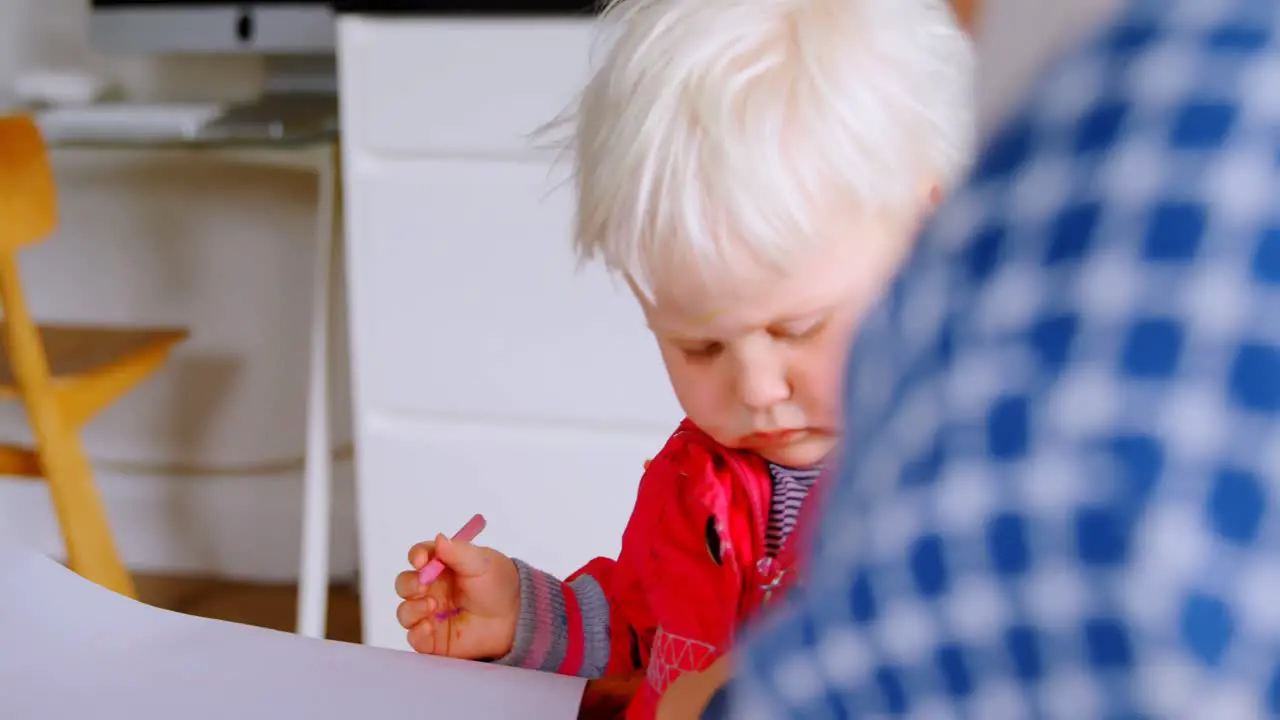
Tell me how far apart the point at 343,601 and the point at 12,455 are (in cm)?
54

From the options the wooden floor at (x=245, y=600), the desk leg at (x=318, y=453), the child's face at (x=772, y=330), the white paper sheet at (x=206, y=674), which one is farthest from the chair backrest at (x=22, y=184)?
the child's face at (x=772, y=330)

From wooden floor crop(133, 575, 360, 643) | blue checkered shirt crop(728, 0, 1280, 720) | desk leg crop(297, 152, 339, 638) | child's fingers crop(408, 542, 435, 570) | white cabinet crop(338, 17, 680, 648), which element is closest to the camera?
blue checkered shirt crop(728, 0, 1280, 720)

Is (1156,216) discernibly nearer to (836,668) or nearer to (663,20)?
(836,668)

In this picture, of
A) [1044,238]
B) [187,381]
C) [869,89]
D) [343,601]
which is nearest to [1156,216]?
[1044,238]

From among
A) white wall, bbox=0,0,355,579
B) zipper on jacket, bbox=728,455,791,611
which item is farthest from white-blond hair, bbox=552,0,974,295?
white wall, bbox=0,0,355,579

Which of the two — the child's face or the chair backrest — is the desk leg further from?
the child's face

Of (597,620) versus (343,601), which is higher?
(597,620)

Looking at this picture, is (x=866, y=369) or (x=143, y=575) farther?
(x=143, y=575)

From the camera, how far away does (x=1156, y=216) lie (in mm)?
127

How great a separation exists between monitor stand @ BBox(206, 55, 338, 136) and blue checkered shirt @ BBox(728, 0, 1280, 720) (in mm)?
1343

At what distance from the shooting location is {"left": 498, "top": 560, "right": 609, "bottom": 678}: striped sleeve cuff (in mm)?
565

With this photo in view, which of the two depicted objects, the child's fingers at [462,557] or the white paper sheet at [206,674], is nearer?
the white paper sheet at [206,674]

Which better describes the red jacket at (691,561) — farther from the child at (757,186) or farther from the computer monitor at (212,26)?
the computer monitor at (212,26)

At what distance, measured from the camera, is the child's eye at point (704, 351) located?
49cm
